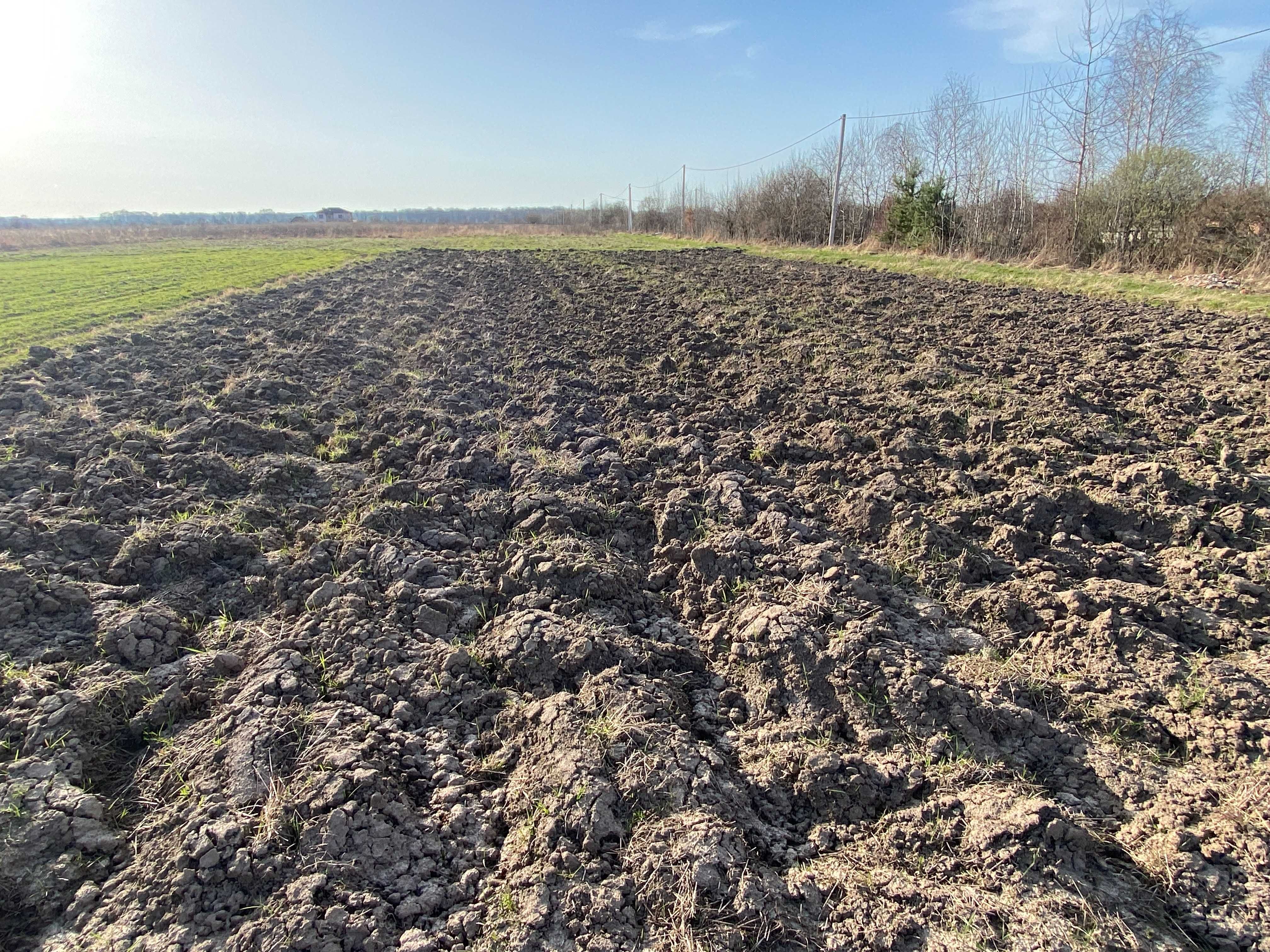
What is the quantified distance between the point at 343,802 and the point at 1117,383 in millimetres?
7862

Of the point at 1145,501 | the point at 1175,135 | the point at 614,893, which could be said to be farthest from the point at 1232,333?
the point at 1175,135

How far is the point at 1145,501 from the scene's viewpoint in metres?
4.56

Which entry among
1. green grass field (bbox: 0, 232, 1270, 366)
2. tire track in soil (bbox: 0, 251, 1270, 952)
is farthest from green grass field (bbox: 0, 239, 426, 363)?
tire track in soil (bbox: 0, 251, 1270, 952)

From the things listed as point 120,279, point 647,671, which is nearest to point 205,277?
point 120,279

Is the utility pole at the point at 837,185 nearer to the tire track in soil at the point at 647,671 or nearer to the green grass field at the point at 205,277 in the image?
the green grass field at the point at 205,277

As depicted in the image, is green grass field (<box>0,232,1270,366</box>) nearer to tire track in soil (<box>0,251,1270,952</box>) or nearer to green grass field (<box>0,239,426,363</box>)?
green grass field (<box>0,239,426,363</box>)

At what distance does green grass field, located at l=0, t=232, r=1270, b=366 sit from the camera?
11.0 m

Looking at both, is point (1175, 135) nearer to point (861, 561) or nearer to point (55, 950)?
point (861, 561)

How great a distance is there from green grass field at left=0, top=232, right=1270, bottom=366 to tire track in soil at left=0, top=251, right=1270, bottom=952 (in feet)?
16.9

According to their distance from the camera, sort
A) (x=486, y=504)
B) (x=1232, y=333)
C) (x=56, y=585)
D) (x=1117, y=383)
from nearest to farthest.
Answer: (x=56, y=585), (x=486, y=504), (x=1117, y=383), (x=1232, y=333)

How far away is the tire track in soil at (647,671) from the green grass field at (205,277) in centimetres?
515

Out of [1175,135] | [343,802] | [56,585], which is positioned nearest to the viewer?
[343,802]

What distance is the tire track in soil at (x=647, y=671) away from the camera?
2242mm

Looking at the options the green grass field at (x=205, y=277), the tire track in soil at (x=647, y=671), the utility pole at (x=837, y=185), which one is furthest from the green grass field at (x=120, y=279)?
the utility pole at (x=837, y=185)
